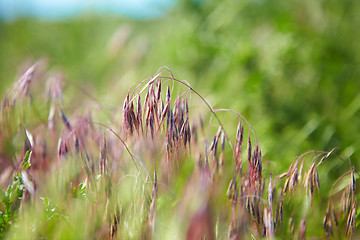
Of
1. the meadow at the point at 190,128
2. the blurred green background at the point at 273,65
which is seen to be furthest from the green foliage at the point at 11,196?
the blurred green background at the point at 273,65

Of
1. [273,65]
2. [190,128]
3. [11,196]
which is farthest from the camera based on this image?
[273,65]

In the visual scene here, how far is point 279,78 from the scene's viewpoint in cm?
198

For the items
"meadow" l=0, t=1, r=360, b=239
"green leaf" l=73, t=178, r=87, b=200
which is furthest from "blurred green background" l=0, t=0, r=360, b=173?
"green leaf" l=73, t=178, r=87, b=200

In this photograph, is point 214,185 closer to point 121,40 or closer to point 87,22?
point 121,40

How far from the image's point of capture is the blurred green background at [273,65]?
66.5 inches

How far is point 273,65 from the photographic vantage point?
6.23 ft

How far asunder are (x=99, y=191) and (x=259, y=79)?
1.13 m

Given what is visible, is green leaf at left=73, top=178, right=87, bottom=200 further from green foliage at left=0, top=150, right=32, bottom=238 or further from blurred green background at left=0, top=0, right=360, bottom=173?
blurred green background at left=0, top=0, right=360, bottom=173

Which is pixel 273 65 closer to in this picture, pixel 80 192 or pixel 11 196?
pixel 80 192

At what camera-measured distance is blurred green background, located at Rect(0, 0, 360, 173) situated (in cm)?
169

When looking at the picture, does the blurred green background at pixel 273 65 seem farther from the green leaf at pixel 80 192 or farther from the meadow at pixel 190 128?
the green leaf at pixel 80 192

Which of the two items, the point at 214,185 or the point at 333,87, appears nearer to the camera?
the point at 214,185

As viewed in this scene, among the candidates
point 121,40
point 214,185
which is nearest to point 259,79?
point 121,40

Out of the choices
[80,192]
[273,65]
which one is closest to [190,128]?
[80,192]
